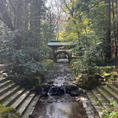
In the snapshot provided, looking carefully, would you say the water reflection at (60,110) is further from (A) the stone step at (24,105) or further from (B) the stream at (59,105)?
(A) the stone step at (24,105)

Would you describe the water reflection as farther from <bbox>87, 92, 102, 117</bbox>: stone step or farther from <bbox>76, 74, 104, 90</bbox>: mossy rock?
<bbox>76, 74, 104, 90</bbox>: mossy rock

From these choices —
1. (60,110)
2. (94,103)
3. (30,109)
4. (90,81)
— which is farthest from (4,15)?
(94,103)

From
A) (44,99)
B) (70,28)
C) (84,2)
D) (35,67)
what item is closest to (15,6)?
(70,28)

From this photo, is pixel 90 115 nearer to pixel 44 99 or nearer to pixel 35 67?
pixel 44 99

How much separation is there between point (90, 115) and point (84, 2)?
1177 centimetres

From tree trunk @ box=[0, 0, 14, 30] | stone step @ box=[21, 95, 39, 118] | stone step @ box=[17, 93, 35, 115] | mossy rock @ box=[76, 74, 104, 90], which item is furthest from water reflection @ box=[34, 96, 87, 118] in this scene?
tree trunk @ box=[0, 0, 14, 30]

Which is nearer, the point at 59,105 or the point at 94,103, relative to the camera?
the point at 94,103

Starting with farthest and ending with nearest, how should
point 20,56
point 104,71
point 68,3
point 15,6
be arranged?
point 68,3 < point 15,6 < point 104,71 < point 20,56

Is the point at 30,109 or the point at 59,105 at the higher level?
the point at 30,109

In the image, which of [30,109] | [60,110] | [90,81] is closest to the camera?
[30,109]

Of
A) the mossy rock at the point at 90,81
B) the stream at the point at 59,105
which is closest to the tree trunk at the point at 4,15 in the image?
the stream at the point at 59,105

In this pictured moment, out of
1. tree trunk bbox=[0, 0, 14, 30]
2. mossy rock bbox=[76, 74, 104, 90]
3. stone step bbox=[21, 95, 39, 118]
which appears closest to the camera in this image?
stone step bbox=[21, 95, 39, 118]

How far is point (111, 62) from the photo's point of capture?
36.3 feet

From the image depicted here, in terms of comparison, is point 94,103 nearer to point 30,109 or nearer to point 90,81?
point 90,81
